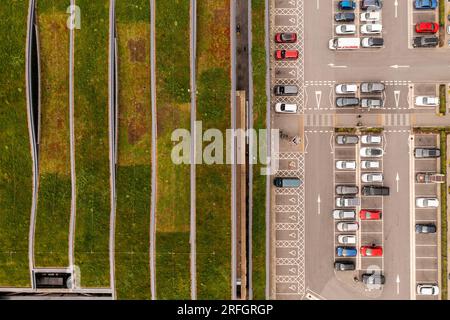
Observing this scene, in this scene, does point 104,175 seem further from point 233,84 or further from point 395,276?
point 395,276

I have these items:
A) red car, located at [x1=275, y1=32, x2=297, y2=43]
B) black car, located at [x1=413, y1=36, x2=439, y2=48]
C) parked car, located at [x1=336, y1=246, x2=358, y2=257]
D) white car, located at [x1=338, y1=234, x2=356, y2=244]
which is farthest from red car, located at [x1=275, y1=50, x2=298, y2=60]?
parked car, located at [x1=336, y1=246, x2=358, y2=257]

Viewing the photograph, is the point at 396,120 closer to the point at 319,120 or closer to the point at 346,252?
the point at 319,120

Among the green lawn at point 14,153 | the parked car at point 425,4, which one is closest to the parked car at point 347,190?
the parked car at point 425,4

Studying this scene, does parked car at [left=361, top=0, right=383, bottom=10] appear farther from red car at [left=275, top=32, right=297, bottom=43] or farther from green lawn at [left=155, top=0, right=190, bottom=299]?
green lawn at [left=155, top=0, right=190, bottom=299]

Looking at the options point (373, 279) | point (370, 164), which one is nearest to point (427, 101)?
point (370, 164)

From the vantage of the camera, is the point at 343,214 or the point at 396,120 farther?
the point at 396,120

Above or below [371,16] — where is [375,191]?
below

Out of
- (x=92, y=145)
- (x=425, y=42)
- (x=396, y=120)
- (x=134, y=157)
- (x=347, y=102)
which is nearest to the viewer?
(x=92, y=145)

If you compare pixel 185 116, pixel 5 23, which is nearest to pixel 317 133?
pixel 185 116
